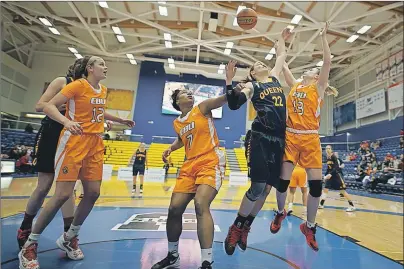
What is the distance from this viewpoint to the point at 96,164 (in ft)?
8.43

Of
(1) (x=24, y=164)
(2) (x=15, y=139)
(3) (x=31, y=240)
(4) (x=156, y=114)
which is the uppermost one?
(4) (x=156, y=114)

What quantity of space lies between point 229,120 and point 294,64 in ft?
18.7

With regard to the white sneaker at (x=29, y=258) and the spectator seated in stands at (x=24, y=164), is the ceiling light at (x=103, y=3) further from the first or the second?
the white sneaker at (x=29, y=258)

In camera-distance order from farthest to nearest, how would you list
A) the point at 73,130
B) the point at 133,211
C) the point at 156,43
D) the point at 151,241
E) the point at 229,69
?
the point at 156,43, the point at 133,211, the point at 151,241, the point at 229,69, the point at 73,130

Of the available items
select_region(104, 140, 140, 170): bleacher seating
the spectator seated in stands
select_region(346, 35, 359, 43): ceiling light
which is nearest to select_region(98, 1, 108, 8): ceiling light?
select_region(104, 140, 140, 170): bleacher seating

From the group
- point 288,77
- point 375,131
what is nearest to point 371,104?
point 375,131

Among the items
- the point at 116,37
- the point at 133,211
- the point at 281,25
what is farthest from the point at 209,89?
the point at 116,37

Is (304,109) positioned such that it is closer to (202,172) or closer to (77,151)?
(202,172)

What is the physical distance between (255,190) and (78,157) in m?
1.63

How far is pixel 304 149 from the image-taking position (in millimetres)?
2748

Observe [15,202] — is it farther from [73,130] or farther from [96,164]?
[73,130]

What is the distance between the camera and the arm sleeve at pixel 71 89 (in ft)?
7.75

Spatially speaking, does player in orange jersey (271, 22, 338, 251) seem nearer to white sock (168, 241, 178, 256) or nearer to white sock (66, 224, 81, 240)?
white sock (168, 241, 178, 256)

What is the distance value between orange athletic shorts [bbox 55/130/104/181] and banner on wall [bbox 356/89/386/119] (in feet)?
55.3
